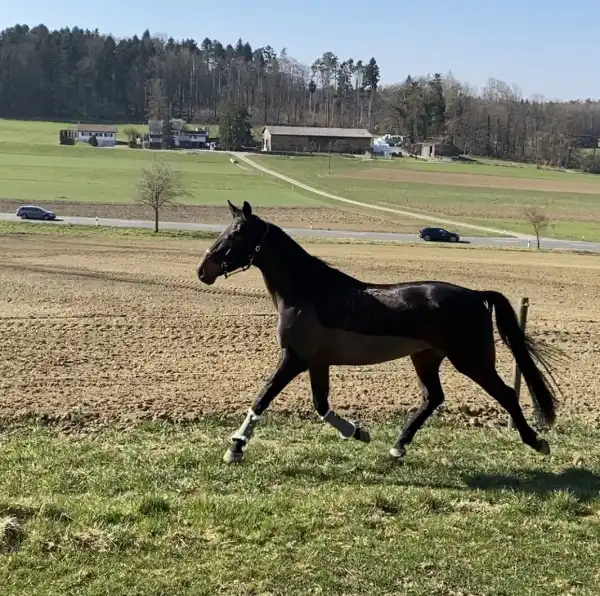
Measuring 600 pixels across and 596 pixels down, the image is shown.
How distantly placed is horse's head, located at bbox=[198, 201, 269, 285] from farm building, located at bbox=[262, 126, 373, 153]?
5316 inches

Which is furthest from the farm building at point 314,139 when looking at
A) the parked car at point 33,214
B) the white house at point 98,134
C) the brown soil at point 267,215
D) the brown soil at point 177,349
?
the brown soil at point 177,349

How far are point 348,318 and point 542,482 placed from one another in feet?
7.39

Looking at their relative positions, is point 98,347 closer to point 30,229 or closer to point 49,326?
point 49,326

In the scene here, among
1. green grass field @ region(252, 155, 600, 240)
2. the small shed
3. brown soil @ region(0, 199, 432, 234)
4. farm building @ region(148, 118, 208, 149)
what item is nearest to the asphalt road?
brown soil @ region(0, 199, 432, 234)

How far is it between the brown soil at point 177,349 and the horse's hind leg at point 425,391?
1471 mm

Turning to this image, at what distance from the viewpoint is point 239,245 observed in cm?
654

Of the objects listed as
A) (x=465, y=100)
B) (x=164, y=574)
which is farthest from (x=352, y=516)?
(x=465, y=100)

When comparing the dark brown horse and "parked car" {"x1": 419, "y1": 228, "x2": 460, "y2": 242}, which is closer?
the dark brown horse

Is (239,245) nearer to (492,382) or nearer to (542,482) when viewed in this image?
(492,382)

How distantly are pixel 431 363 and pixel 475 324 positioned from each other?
0.73 metres

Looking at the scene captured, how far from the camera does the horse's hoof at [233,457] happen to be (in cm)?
633

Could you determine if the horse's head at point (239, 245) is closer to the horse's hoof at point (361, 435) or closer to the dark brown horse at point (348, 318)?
the dark brown horse at point (348, 318)

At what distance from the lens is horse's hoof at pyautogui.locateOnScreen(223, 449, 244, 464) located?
6.33 metres

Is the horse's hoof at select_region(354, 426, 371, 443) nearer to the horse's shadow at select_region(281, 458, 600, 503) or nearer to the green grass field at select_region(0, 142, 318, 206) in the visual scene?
the horse's shadow at select_region(281, 458, 600, 503)
